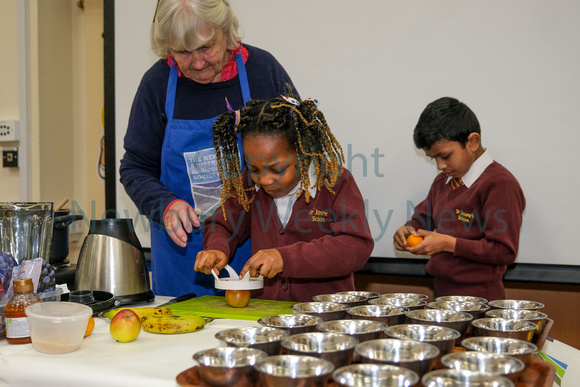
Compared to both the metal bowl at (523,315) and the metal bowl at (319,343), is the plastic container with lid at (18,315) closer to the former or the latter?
the metal bowl at (319,343)

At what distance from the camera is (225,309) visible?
1.49m

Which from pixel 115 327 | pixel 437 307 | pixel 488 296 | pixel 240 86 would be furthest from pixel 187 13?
pixel 488 296

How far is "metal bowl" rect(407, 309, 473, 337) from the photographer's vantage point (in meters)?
1.04

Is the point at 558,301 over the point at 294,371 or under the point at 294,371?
under

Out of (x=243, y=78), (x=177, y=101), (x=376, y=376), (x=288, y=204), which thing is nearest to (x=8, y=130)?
(x=177, y=101)

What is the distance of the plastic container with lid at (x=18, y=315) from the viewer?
1181 mm

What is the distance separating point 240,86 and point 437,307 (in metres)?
1.10

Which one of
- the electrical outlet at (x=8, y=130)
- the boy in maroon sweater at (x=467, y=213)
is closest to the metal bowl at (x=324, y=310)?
the boy in maroon sweater at (x=467, y=213)

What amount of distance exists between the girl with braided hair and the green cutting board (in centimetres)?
10

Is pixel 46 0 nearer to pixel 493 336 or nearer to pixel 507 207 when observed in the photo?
pixel 507 207

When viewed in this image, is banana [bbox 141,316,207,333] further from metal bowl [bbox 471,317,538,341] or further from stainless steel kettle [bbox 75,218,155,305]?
metal bowl [bbox 471,317,538,341]

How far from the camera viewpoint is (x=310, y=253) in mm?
1574

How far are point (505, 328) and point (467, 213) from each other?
1.05 meters

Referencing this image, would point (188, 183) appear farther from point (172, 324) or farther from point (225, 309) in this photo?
point (172, 324)
